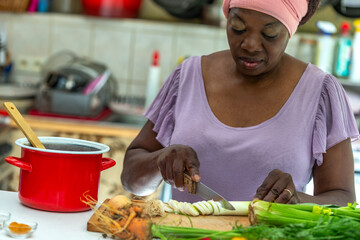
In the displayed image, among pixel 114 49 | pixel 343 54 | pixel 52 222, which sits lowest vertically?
pixel 52 222

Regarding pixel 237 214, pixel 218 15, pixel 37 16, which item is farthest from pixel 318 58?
pixel 237 214

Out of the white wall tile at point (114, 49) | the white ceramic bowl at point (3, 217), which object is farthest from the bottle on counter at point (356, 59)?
the white ceramic bowl at point (3, 217)

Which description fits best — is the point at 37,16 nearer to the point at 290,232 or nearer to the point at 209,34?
the point at 209,34

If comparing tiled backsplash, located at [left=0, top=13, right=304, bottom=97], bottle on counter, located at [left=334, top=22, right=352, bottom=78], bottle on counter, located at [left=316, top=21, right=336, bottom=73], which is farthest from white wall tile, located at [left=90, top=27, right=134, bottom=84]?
bottle on counter, located at [left=334, top=22, right=352, bottom=78]

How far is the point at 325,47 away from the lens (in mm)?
3277

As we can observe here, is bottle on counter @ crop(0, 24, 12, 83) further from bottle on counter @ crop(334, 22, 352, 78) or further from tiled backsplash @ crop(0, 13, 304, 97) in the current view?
bottle on counter @ crop(334, 22, 352, 78)

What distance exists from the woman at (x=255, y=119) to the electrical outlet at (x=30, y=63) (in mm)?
2077

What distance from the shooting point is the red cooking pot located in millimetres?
1193

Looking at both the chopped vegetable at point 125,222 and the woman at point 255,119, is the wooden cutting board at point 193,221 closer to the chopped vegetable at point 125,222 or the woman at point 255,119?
the chopped vegetable at point 125,222

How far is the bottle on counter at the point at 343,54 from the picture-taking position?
3.31 m

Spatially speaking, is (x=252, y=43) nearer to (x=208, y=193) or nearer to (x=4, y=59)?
(x=208, y=193)

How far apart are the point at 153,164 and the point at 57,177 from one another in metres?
0.33

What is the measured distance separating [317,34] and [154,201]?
2.49 m

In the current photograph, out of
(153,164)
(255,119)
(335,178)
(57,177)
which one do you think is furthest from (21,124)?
(335,178)
